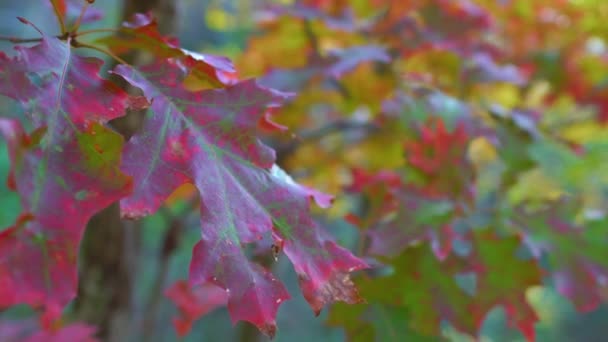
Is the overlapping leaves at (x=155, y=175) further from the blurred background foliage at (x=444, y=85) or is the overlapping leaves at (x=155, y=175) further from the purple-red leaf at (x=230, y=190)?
the blurred background foliage at (x=444, y=85)

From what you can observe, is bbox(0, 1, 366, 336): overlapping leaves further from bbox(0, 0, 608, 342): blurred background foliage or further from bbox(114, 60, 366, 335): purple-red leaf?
bbox(0, 0, 608, 342): blurred background foliage

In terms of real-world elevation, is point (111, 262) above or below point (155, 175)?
below

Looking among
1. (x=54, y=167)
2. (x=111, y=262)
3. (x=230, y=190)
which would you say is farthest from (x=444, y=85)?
(x=54, y=167)

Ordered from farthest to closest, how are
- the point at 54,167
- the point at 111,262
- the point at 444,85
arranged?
the point at 444,85
the point at 111,262
the point at 54,167

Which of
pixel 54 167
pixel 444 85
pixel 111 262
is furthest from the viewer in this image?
pixel 444 85

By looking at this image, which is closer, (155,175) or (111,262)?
(155,175)

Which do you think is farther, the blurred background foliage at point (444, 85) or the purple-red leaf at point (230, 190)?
the blurred background foliage at point (444, 85)

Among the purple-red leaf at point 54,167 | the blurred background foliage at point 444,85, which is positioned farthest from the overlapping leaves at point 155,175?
the blurred background foliage at point 444,85

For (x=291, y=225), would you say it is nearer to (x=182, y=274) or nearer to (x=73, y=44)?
(x=73, y=44)

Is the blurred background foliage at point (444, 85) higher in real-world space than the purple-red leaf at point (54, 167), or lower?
lower

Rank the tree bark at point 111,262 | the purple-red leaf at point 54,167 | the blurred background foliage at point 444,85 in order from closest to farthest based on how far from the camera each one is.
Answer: the purple-red leaf at point 54,167, the tree bark at point 111,262, the blurred background foliage at point 444,85

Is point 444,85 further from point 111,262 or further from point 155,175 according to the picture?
point 155,175

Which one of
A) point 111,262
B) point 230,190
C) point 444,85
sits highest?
point 230,190
